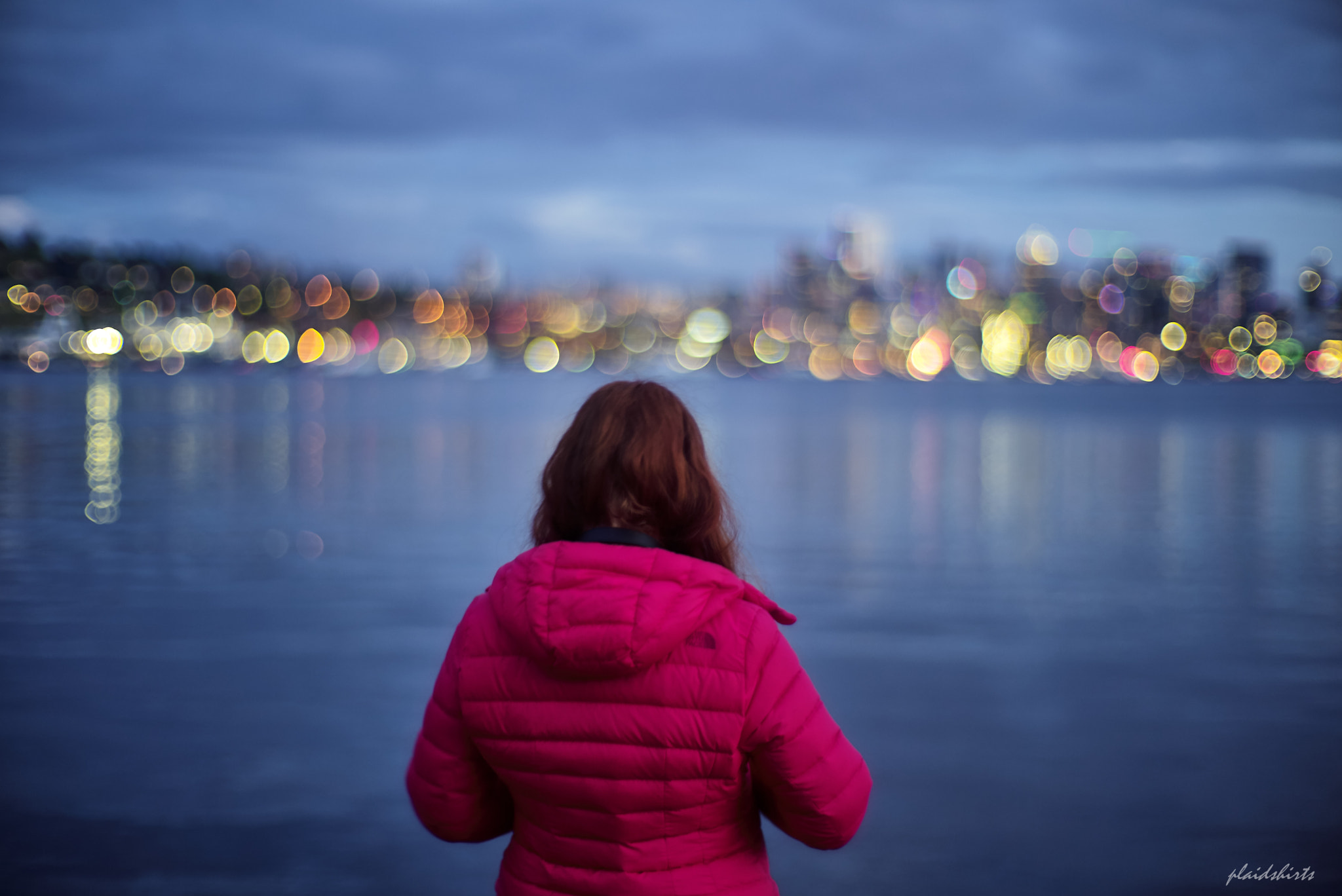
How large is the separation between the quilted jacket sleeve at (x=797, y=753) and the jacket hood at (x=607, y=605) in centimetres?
14

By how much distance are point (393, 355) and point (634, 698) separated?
199m

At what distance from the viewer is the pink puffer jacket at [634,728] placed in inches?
72.0

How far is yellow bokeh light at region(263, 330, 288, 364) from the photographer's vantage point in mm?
167325

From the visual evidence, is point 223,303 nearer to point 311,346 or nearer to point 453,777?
point 311,346

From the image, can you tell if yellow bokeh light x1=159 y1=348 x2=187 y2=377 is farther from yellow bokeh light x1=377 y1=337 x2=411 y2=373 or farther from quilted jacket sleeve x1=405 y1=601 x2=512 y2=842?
quilted jacket sleeve x1=405 y1=601 x2=512 y2=842

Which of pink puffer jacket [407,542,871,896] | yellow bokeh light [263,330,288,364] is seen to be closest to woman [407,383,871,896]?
pink puffer jacket [407,542,871,896]

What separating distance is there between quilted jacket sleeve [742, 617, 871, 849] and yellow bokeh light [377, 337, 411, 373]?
192 meters

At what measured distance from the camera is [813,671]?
6719 mm

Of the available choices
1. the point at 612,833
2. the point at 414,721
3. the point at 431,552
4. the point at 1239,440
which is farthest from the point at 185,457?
the point at 1239,440

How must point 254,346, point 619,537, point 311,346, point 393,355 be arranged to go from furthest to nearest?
point 393,355 < point 311,346 < point 254,346 < point 619,537

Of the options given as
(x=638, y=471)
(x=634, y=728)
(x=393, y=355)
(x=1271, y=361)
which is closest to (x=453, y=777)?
(x=634, y=728)

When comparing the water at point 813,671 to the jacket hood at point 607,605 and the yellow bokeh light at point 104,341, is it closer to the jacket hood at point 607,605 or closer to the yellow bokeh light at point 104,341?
the jacket hood at point 607,605

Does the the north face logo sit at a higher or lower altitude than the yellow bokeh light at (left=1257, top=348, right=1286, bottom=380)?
lower

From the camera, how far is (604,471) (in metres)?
1.97
